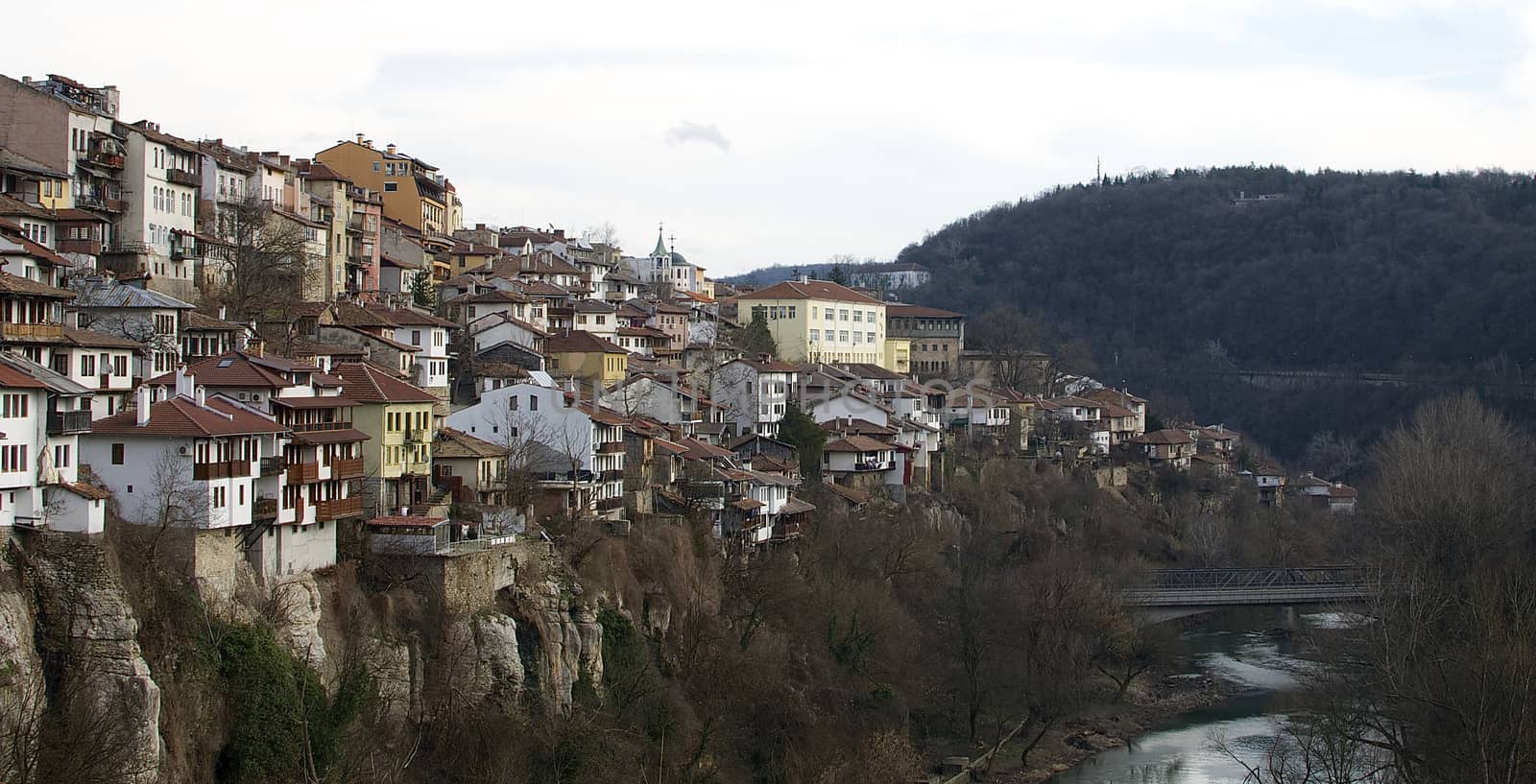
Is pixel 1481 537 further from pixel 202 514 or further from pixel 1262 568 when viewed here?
pixel 202 514

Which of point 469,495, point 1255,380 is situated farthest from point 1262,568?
point 1255,380

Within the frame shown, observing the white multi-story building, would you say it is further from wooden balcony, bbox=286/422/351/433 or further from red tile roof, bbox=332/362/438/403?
wooden balcony, bbox=286/422/351/433

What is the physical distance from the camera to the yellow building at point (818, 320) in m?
81.0

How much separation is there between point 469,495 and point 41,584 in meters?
13.7

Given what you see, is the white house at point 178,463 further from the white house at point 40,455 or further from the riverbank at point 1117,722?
the riverbank at point 1117,722

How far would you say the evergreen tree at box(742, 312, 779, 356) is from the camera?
7412cm

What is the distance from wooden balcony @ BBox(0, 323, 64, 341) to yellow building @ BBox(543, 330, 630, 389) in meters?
25.5

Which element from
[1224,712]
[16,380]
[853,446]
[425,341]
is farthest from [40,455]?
[853,446]

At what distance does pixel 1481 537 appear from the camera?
150 ft

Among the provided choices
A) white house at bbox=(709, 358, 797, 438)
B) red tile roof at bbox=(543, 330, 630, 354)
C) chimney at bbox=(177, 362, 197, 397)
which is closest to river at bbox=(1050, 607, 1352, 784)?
white house at bbox=(709, 358, 797, 438)

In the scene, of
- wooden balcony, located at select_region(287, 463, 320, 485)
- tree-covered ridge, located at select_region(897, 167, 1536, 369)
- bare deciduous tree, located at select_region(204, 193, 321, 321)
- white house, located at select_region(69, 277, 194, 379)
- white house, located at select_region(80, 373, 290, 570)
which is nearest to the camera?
white house, located at select_region(80, 373, 290, 570)

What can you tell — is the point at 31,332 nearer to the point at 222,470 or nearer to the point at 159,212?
the point at 222,470

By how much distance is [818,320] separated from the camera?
8181cm

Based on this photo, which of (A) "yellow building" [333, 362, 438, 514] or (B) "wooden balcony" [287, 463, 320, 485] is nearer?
(B) "wooden balcony" [287, 463, 320, 485]
